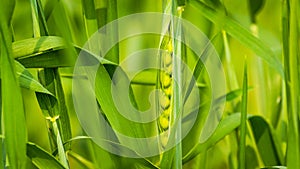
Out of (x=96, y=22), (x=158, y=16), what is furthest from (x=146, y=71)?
(x=96, y=22)

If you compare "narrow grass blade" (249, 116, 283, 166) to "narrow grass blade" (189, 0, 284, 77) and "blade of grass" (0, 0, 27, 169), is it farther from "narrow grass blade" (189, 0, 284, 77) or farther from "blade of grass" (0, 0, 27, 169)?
"blade of grass" (0, 0, 27, 169)

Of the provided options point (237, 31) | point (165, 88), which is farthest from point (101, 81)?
point (237, 31)

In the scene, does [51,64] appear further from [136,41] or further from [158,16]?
[136,41]

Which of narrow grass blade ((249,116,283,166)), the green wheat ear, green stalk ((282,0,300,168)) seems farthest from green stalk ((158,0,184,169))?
narrow grass blade ((249,116,283,166))

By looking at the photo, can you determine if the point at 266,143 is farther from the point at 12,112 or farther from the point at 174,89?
the point at 12,112

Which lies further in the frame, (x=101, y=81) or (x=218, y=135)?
(x=218, y=135)

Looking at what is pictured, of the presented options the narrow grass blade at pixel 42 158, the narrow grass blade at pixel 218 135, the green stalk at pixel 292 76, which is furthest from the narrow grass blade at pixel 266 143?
the narrow grass blade at pixel 42 158
